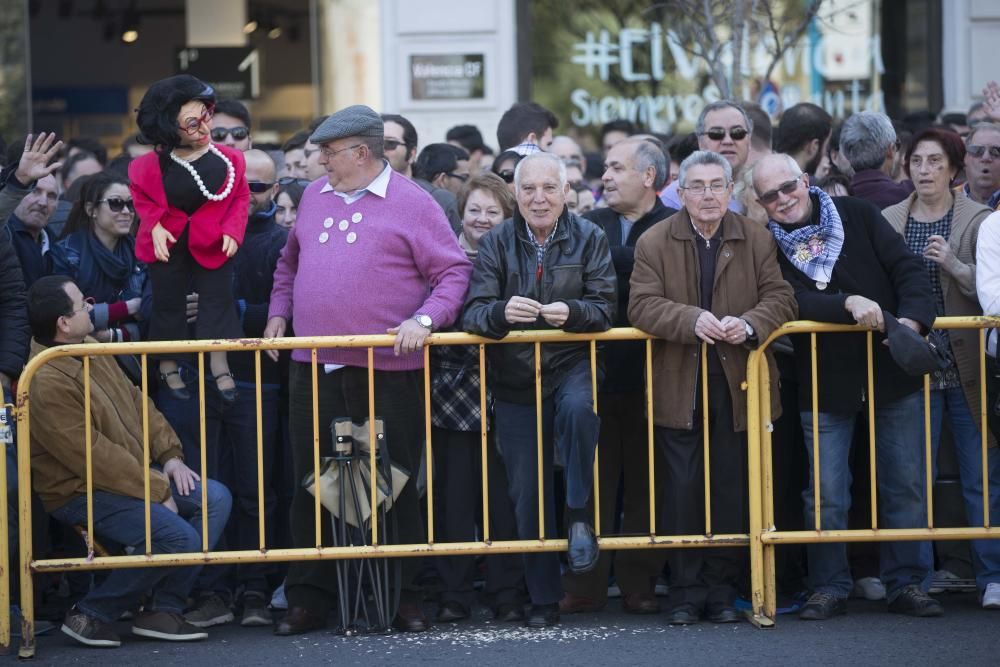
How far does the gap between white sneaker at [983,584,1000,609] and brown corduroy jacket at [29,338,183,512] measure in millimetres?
3785

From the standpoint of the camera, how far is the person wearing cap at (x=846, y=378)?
23.2 feet

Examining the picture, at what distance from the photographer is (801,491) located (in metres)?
7.61

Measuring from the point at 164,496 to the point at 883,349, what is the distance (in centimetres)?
334

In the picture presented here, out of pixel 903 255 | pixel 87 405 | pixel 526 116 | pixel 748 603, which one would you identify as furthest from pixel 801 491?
pixel 87 405

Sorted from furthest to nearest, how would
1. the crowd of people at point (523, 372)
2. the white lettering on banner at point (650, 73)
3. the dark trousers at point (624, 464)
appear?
1. the white lettering on banner at point (650, 73)
2. the dark trousers at point (624, 464)
3. the crowd of people at point (523, 372)

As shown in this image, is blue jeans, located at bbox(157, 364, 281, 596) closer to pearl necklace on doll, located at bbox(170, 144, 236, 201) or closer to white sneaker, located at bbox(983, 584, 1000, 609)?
pearl necklace on doll, located at bbox(170, 144, 236, 201)

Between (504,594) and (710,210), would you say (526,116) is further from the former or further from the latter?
(504,594)

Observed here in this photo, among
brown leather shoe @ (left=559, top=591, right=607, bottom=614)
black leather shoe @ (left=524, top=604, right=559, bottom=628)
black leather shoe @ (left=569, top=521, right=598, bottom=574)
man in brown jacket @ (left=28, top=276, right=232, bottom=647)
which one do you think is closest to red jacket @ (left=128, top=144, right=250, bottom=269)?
man in brown jacket @ (left=28, top=276, right=232, bottom=647)

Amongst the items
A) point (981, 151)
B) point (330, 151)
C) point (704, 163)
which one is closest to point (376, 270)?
point (330, 151)

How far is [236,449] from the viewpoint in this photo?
7566 millimetres

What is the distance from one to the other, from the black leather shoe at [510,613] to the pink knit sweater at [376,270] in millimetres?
1208

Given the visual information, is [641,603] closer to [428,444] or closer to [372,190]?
[428,444]

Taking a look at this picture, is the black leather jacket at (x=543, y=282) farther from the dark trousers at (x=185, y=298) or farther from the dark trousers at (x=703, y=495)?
the dark trousers at (x=185, y=298)

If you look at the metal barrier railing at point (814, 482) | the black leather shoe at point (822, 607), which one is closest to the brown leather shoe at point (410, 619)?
the metal barrier railing at point (814, 482)
